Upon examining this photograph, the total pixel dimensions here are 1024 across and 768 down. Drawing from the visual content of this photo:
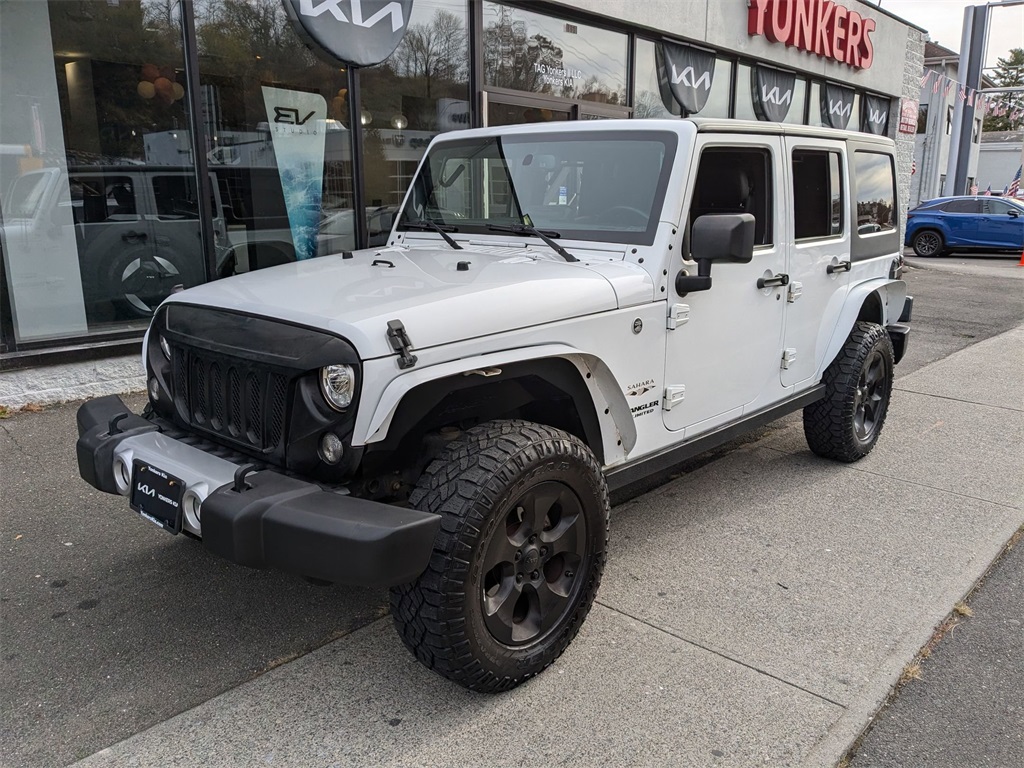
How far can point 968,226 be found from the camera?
65.3 ft

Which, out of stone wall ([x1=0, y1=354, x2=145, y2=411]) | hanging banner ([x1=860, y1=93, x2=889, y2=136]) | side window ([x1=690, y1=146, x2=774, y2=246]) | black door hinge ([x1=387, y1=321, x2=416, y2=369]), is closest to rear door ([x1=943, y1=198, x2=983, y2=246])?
hanging banner ([x1=860, y1=93, x2=889, y2=136])

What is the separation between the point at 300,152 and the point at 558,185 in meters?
4.63

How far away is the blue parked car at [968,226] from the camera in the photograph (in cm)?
1958

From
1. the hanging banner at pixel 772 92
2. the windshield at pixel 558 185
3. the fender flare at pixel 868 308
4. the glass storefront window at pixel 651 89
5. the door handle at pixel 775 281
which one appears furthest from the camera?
the hanging banner at pixel 772 92

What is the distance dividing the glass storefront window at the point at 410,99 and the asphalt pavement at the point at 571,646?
450cm

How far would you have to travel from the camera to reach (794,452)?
5.36 metres

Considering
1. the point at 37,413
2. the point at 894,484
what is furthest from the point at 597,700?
the point at 37,413

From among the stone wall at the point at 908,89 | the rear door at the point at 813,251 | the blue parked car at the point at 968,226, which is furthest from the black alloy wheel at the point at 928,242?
the rear door at the point at 813,251

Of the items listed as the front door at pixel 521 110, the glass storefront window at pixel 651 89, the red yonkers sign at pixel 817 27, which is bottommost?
the front door at pixel 521 110

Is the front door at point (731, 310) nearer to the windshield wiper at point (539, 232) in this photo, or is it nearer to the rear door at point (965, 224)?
the windshield wiper at point (539, 232)

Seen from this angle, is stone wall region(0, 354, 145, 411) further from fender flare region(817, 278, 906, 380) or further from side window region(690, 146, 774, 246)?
fender flare region(817, 278, 906, 380)

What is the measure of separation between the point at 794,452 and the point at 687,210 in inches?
99.5

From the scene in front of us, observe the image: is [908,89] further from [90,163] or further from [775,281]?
[90,163]

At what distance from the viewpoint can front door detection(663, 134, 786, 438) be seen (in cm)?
354
